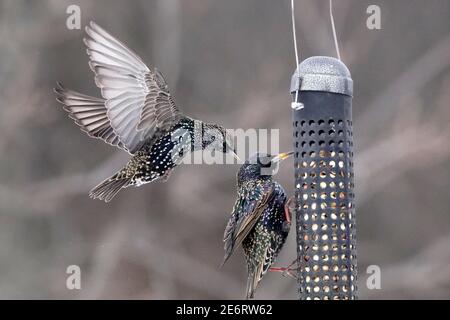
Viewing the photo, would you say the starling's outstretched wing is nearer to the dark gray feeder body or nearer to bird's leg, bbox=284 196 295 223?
bird's leg, bbox=284 196 295 223

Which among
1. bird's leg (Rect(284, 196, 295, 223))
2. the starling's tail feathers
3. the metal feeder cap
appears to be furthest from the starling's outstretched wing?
the starling's tail feathers

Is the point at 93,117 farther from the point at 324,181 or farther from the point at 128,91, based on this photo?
the point at 324,181

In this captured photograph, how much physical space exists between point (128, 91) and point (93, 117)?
47cm

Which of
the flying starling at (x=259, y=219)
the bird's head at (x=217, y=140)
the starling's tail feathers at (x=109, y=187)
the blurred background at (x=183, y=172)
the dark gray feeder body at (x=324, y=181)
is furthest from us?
the blurred background at (x=183, y=172)

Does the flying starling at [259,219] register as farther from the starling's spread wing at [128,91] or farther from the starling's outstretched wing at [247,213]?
the starling's spread wing at [128,91]

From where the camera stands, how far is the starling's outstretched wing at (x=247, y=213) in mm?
5434

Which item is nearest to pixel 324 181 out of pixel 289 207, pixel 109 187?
pixel 289 207

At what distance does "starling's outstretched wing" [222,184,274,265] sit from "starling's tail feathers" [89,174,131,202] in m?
0.83

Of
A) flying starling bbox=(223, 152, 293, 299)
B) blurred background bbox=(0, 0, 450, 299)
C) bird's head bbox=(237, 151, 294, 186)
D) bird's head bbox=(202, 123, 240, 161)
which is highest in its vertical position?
blurred background bbox=(0, 0, 450, 299)

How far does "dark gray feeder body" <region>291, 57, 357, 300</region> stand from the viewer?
16.8 ft

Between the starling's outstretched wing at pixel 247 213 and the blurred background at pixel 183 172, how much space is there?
4.74 metres

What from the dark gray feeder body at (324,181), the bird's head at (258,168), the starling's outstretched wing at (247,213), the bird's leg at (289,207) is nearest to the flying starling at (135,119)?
the bird's head at (258,168)

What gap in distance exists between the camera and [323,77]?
5.15 metres
